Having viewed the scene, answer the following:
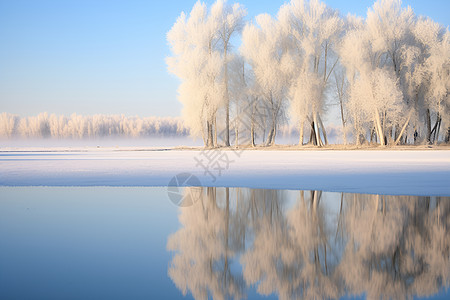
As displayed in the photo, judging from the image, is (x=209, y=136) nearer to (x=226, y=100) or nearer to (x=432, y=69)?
(x=226, y=100)

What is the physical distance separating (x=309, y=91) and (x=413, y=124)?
8.29 meters

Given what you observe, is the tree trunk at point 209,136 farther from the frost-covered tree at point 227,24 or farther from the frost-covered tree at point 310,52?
the frost-covered tree at point 310,52

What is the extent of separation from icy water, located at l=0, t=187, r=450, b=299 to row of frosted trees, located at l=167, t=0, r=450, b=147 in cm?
2176

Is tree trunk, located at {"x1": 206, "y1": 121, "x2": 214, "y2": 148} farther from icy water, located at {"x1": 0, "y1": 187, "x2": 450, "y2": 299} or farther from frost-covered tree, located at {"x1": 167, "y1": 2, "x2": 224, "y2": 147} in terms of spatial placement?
icy water, located at {"x1": 0, "y1": 187, "x2": 450, "y2": 299}

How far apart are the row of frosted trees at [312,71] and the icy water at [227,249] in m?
21.8

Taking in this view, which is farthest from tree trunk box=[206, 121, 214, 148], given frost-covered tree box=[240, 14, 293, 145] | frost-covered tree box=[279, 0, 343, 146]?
frost-covered tree box=[279, 0, 343, 146]

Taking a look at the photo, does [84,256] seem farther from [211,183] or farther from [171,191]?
[211,183]

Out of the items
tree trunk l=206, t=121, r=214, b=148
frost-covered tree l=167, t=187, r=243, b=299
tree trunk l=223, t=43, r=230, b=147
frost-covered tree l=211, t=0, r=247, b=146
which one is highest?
frost-covered tree l=211, t=0, r=247, b=146

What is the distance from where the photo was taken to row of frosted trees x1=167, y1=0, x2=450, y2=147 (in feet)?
90.0

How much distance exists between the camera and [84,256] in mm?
4027

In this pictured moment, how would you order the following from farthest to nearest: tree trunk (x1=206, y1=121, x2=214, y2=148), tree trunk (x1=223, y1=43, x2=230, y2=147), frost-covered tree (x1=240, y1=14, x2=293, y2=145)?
1. tree trunk (x1=223, y1=43, x2=230, y2=147)
2. tree trunk (x1=206, y1=121, x2=214, y2=148)
3. frost-covered tree (x1=240, y1=14, x2=293, y2=145)

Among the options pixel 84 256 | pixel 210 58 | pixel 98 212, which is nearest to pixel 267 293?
pixel 84 256

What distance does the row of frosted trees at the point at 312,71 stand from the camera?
27422mm

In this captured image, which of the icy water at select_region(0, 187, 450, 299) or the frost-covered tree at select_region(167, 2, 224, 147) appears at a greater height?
the frost-covered tree at select_region(167, 2, 224, 147)
